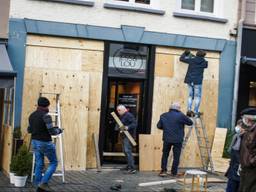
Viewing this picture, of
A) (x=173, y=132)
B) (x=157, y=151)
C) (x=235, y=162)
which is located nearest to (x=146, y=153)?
(x=157, y=151)

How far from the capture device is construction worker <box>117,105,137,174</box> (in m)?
12.6

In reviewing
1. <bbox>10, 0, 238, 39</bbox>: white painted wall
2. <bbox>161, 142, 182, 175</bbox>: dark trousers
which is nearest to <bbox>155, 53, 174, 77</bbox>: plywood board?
<bbox>10, 0, 238, 39</bbox>: white painted wall

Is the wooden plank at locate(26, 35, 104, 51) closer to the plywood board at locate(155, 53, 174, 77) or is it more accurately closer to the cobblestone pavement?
the plywood board at locate(155, 53, 174, 77)

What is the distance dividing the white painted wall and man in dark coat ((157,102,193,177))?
2.46 m

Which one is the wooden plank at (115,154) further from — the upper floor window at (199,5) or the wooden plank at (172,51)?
the upper floor window at (199,5)

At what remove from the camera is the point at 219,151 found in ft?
44.5

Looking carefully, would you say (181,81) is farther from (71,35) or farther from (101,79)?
(71,35)

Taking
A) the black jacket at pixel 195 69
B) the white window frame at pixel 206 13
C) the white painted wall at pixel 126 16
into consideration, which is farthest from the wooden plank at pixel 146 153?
the white window frame at pixel 206 13

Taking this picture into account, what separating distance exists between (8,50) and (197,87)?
4.82 meters

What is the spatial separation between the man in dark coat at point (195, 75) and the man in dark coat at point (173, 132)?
3.81 ft

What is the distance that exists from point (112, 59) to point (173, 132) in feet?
8.37

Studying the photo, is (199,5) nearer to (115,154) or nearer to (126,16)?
(126,16)

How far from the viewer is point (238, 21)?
14258 millimetres

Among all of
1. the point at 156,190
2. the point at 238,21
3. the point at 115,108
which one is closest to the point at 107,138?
the point at 115,108
